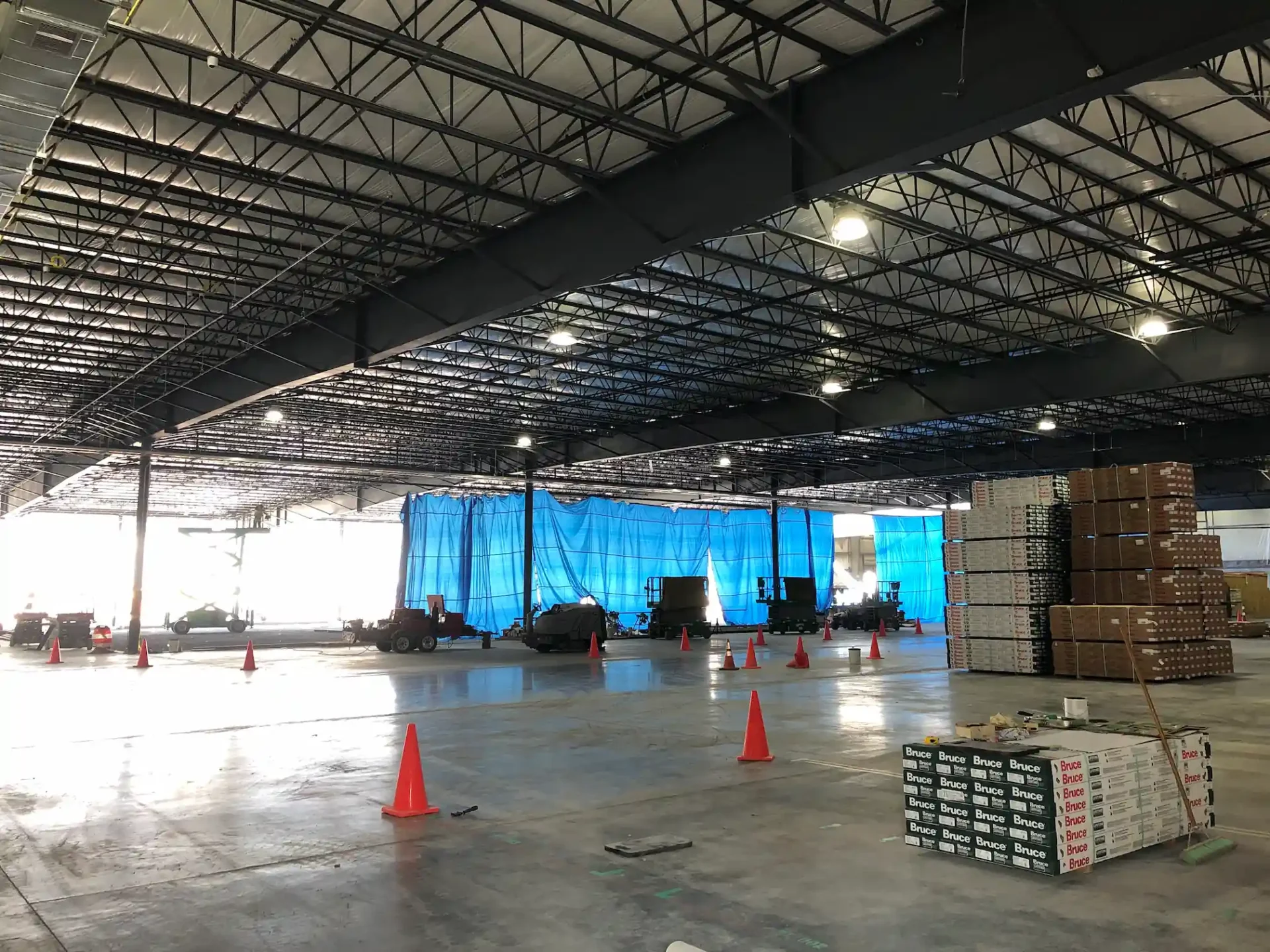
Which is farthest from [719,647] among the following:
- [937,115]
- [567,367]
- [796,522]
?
[937,115]

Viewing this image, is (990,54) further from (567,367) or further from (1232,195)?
(567,367)

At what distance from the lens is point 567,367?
25.0 metres

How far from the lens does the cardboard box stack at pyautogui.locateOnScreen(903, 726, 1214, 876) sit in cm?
615

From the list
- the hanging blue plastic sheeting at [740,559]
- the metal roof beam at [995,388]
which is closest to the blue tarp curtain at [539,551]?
Answer: the hanging blue plastic sheeting at [740,559]

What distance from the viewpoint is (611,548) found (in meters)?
42.0

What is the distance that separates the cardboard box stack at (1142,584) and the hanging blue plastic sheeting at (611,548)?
76.2 feet

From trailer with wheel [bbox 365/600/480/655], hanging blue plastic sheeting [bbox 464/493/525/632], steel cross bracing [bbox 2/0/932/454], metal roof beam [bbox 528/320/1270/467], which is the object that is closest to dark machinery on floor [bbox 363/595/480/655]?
trailer with wheel [bbox 365/600/480/655]

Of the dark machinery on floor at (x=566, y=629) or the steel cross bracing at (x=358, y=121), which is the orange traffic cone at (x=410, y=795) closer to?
the steel cross bracing at (x=358, y=121)

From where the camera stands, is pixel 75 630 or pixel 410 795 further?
pixel 75 630

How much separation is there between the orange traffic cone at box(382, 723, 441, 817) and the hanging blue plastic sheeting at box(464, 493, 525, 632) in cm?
3017

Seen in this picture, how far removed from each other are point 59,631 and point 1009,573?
29811 mm

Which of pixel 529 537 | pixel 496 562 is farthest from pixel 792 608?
pixel 496 562

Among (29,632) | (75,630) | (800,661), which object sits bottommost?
(800,661)

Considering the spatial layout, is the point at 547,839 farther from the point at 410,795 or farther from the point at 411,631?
the point at 411,631
